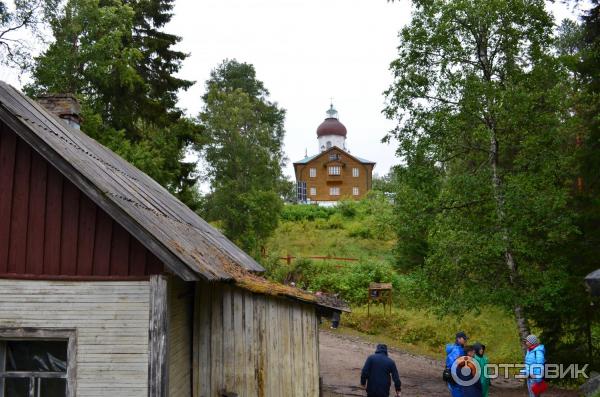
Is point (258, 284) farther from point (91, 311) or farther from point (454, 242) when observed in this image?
point (454, 242)

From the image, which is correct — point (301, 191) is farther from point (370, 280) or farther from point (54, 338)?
point (54, 338)

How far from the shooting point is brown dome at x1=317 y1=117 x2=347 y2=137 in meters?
78.2

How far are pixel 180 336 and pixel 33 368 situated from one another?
200cm

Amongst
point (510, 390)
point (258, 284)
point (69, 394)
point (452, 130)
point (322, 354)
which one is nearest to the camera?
point (69, 394)

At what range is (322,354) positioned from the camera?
1858 cm

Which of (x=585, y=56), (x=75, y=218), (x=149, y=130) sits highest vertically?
(x=149, y=130)

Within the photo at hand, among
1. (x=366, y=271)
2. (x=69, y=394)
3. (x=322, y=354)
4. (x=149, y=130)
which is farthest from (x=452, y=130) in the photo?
(x=149, y=130)

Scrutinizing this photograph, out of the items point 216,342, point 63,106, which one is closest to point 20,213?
point 216,342

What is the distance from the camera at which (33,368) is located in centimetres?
694

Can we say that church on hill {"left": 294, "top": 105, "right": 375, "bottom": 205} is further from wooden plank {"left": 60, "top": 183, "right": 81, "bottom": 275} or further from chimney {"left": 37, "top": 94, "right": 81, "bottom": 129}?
wooden plank {"left": 60, "top": 183, "right": 81, "bottom": 275}

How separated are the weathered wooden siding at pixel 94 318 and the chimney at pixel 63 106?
23.1 ft

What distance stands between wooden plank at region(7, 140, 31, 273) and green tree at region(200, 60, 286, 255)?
25.0 m

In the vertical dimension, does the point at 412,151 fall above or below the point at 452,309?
above

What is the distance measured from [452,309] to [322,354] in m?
5.41
